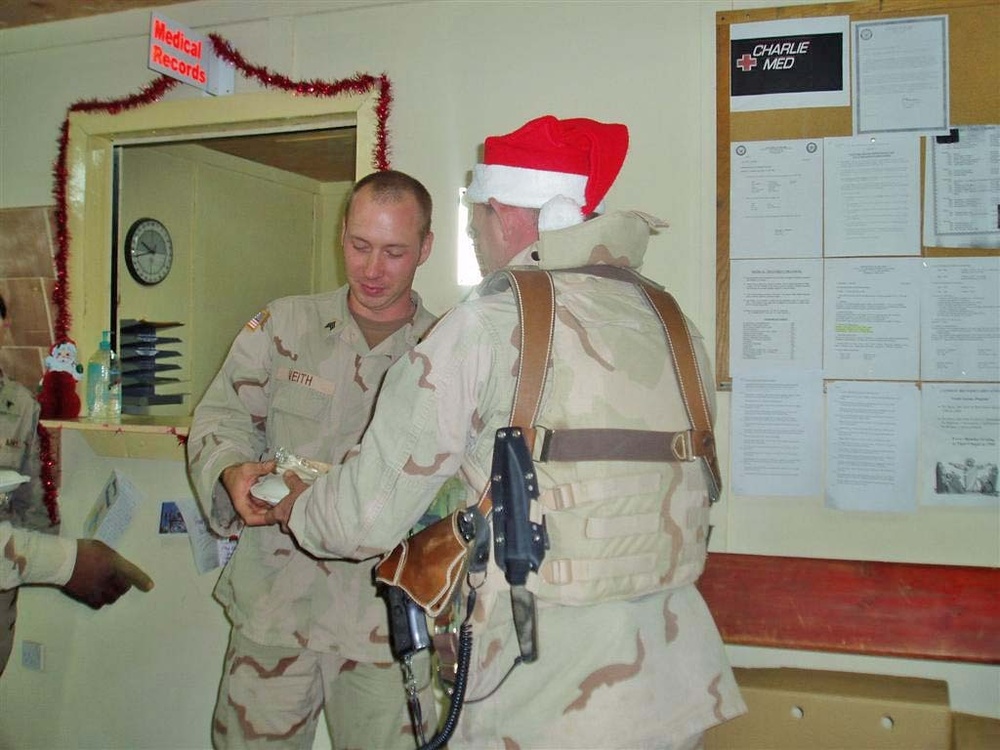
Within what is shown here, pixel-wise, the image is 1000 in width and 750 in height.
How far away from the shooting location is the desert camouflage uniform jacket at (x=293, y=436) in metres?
1.84

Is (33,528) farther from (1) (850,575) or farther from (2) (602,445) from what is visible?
(1) (850,575)

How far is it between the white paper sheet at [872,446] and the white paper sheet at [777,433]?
4 centimetres

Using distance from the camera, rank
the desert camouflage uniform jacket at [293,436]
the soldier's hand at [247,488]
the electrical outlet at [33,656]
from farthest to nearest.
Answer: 1. the electrical outlet at [33,656]
2. the desert camouflage uniform jacket at [293,436]
3. the soldier's hand at [247,488]

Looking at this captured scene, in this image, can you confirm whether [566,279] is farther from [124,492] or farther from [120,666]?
[120,666]

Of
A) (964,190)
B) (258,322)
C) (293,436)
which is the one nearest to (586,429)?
(293,436)

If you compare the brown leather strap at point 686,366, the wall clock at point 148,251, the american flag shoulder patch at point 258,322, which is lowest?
the brown leather strap at point 686,366

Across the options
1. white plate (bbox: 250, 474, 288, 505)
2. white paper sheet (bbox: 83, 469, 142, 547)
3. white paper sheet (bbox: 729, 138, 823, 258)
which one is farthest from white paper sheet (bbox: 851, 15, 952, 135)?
white paper sheet (bbox: 83, 469, 142, 547)

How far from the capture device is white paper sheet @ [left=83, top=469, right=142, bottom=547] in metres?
2.75

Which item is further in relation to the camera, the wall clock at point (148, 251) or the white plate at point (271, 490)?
the wall clock at point (148, 251)

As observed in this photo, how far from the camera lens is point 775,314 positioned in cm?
211

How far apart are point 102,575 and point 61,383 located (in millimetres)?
681

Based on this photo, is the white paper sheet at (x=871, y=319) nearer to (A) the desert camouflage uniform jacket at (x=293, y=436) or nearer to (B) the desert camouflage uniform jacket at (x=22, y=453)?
(A) the desert camouflage uniform jacket at (x=293, y=436)

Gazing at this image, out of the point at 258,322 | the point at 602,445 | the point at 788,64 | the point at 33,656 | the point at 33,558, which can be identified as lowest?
the point at 33,656

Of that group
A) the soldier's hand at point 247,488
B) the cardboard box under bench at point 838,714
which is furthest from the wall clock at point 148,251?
the cardboard box under bench at point 838,714
